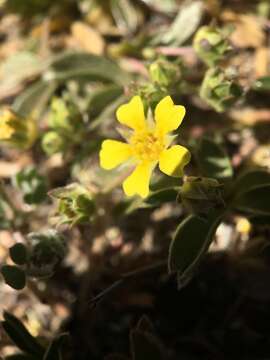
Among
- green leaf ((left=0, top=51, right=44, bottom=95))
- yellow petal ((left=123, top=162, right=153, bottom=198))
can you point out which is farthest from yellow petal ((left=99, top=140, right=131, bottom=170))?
green leaf ((left=0, top=51, right=44, bottom=95))

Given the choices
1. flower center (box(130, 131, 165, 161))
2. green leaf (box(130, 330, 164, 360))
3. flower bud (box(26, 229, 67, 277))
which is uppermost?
flower center (box(130, 131, 165, 161))

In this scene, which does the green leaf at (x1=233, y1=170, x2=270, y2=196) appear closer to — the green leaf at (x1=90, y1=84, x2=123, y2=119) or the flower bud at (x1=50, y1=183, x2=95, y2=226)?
the flower bud at (x1=50, y1=183, x2=95, y2=226)

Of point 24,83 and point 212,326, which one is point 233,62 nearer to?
point 24,83

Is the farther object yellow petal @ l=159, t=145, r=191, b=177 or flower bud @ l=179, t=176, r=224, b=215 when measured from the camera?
flower bud @ l=179, t=176, r=224, b=215

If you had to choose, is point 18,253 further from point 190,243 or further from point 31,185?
point 190,243

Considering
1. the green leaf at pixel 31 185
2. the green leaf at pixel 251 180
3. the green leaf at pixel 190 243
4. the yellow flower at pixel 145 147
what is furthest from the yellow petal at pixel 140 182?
the green leaf at pixel 31 185

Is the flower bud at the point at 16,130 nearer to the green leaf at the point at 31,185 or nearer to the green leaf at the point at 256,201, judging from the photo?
the green leaf at the point at 31,185
